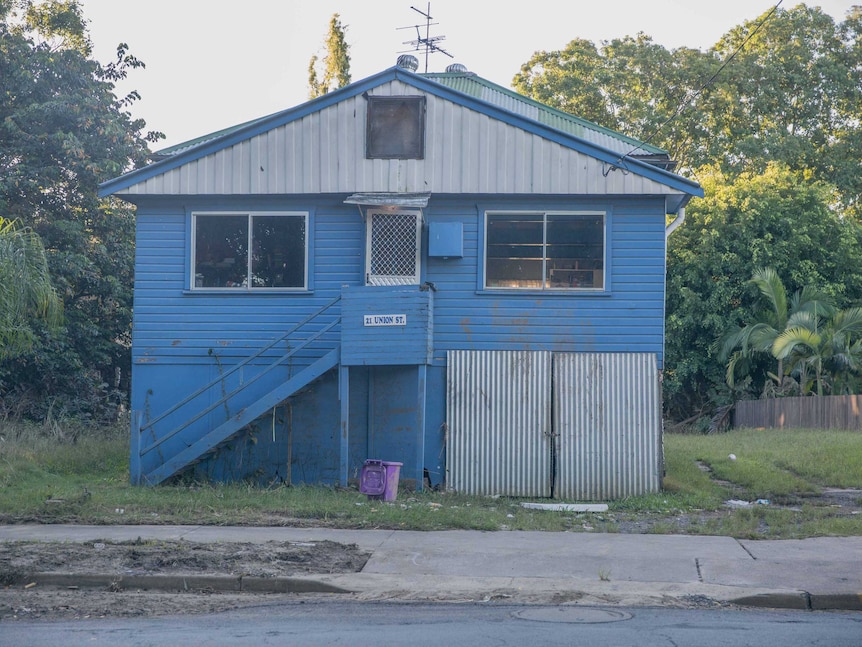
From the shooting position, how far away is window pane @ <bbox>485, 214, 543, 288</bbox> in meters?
16.8

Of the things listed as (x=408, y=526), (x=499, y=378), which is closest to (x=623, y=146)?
(x=499, y=378)

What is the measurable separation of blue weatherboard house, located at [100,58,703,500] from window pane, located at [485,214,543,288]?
35 millimetres

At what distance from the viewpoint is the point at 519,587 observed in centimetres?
938

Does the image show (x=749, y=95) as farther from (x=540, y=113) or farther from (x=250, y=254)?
(x=250, y=254)

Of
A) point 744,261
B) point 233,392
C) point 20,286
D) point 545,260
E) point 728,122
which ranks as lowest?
point 233,392

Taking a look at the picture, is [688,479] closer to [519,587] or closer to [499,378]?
[499,378]

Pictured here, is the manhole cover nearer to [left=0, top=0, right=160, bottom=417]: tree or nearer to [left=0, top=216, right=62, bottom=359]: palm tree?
[left=0, top=216, right=62, bottom=359]: palm tree

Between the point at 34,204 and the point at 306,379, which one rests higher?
the point at 34,204

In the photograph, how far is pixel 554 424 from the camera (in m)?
16.2

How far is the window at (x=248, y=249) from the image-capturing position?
17.1 m

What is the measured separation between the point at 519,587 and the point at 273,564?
2479 millimetres

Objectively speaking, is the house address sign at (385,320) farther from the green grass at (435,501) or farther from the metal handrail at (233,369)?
the green grass at (435,501)

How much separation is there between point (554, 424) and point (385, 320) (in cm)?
317

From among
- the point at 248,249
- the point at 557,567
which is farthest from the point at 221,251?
the point at 557,567
